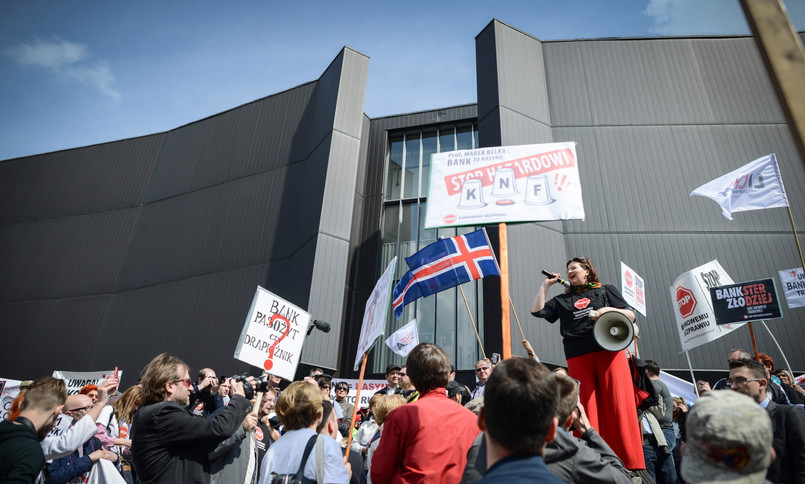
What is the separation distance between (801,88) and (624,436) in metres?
3.15

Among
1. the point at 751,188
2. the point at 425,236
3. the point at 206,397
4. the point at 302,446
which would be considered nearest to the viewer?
the point at 302,446

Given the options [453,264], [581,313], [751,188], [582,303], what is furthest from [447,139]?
[581,313]

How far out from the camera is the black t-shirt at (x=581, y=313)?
4.35m

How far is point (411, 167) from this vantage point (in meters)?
21.1

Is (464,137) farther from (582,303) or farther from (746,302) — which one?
(582,303)

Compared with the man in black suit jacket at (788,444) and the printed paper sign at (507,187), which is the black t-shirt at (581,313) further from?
the printed paper sign at (507,187)

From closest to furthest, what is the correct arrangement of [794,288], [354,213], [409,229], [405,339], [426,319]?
1. [794,288]
2. [405,339]
3. [426,319]
4. [409,229]
5. [354,213]

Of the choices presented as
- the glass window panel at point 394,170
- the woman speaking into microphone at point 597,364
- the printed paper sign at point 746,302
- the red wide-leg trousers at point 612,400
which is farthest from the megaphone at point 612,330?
the glass window panel at point 394,170

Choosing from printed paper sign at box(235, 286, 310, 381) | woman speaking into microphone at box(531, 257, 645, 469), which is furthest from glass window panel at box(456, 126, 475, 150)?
woman speaking into microphone at box(531, 257, 645, 469)

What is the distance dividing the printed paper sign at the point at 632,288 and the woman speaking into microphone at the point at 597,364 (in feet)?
20.5

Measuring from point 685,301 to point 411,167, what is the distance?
13.0m

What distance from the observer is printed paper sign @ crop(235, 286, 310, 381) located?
6.49m

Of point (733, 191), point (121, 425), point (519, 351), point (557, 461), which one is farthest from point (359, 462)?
point (519, 351)

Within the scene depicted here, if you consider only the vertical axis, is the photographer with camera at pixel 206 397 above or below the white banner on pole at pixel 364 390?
below
